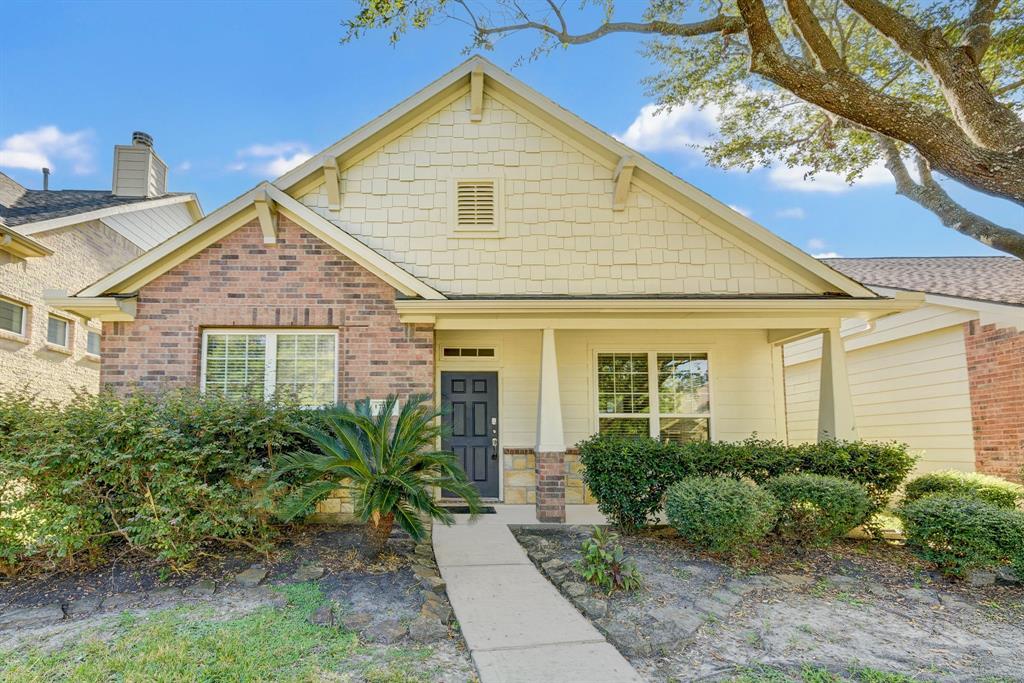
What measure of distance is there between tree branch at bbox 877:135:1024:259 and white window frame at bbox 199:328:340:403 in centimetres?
831

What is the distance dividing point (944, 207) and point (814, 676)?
26.6 ft

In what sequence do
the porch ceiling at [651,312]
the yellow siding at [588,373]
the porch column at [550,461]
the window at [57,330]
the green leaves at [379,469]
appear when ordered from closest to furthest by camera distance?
the green leaves at [379,469] → the porch column at [550,461] → the porch ceiling at [651,312] → the yellow siding at [588,373] → the window at [57,330]

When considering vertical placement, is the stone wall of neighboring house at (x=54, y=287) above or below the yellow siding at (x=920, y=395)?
above

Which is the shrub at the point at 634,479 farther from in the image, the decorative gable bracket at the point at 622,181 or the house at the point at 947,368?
the house at the point at 947,368

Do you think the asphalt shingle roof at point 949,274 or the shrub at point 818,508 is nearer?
the shrub at point 818,508

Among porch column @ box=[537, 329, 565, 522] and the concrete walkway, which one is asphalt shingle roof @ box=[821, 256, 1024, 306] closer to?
porch column @ box=[537, 329, 565, 522]

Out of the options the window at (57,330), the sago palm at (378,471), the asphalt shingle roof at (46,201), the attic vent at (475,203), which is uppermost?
the asphalt shingle roof at (46,201)

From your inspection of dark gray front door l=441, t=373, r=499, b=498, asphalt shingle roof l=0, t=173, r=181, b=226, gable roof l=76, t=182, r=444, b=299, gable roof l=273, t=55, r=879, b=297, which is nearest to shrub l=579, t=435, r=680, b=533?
→ dark gray front door l=441, t=373, r=499, b=498

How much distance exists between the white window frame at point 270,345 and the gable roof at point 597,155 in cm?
211

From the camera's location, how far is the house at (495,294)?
26.7ft

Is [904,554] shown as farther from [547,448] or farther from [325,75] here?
[325,75]

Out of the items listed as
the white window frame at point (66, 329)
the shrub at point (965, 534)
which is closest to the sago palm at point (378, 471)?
the shrub at point (965, 534)

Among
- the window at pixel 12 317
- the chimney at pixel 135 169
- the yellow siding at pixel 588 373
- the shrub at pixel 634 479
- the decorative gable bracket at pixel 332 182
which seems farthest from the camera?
the chimney at pixel 135 169

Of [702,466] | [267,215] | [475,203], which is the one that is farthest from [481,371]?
[267,215]
